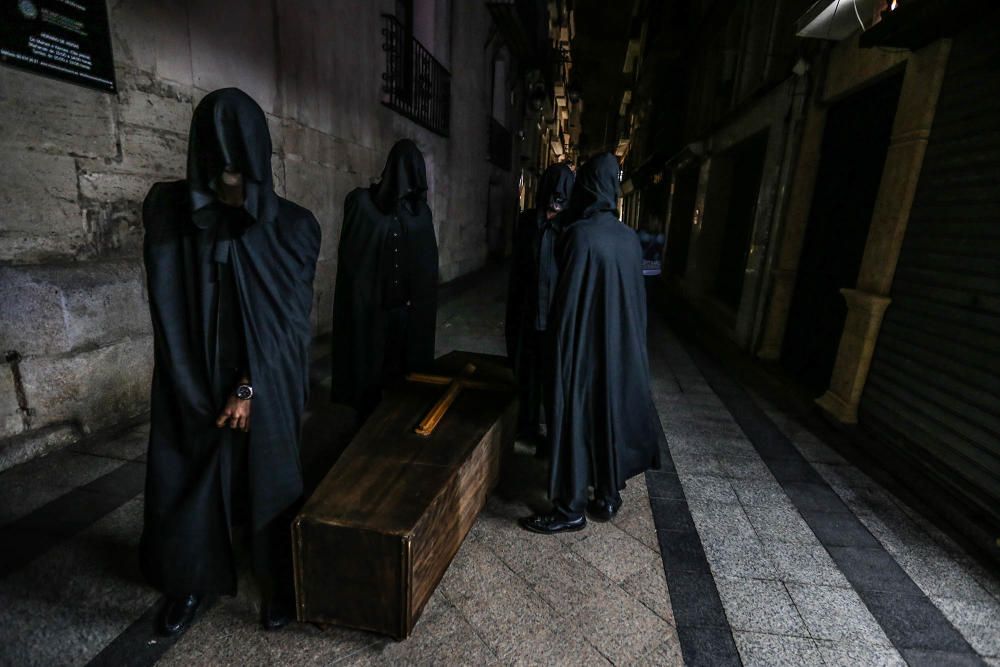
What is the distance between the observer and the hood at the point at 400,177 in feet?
11.0

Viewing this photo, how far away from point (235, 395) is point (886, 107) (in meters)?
6.07

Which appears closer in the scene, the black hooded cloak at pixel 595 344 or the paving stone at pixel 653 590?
the paving stone at pixel 653 590

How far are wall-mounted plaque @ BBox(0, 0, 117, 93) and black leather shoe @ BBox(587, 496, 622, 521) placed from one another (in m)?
4.30

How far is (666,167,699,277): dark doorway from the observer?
13.5 meters

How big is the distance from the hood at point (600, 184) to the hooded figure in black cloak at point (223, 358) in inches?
58.5

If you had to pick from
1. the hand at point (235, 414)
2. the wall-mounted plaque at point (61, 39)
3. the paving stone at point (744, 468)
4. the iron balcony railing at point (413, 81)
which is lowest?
the paving stone at point (744, 468)

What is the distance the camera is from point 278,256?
6.20 ft

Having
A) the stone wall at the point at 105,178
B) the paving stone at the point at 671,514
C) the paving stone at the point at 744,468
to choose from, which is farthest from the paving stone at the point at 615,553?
the stone wall at the point at 105,178

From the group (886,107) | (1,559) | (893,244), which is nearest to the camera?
(1,559)

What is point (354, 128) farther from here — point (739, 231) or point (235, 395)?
point (739, 231)

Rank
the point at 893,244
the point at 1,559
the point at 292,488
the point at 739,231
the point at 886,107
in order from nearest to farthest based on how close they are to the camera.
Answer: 1. the point at 292,488
2. the point at 1,559
3. the point at 893,244
4. the point at 886,107
5. the point at 739,231

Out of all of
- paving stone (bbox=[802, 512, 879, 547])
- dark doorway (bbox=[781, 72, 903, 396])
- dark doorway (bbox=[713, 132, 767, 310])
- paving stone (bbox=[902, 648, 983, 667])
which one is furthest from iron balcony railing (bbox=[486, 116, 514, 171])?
paving stone (bbox=[902, 648, 983, 667])

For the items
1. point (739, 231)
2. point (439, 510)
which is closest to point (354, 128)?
point (439, 510)

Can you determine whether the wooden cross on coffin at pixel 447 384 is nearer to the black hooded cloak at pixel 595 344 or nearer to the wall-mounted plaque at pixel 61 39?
the black hooded cloak at pixel 595 344
